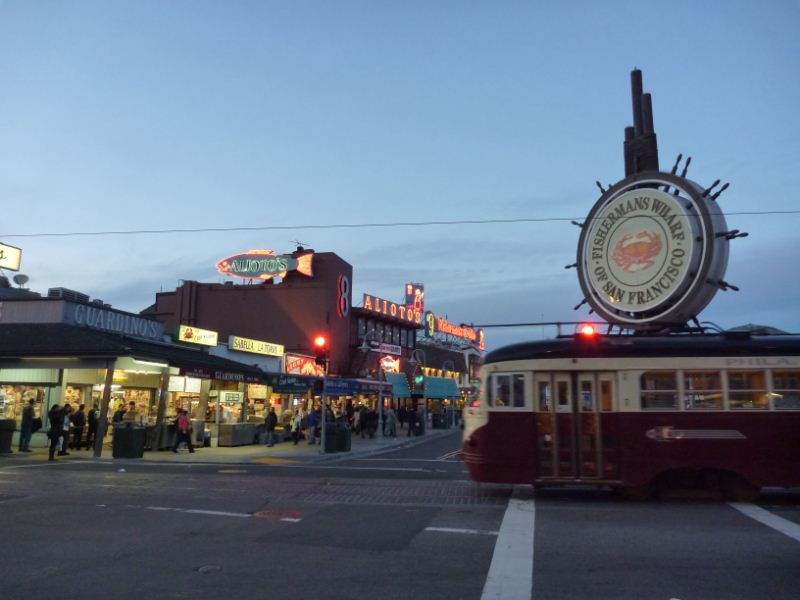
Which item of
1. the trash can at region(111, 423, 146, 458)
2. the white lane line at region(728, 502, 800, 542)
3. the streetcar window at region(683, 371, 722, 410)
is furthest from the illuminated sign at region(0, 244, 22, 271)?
the white lane line at region(728, 502, 800, 542)

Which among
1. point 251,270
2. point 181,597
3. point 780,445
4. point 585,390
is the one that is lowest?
point 181,597

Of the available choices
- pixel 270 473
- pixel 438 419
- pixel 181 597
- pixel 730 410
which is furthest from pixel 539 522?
pixel 438 419

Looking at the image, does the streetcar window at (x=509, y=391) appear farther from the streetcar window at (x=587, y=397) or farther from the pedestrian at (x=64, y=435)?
the pedestrian at (x=64, y=435)

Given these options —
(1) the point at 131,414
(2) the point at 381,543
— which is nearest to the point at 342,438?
(1) the point at 131,414

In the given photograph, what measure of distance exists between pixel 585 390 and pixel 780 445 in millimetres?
3506

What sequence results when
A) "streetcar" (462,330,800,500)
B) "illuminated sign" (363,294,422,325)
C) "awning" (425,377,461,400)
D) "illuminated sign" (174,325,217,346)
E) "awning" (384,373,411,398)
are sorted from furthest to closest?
"illuminated sign" (363,294,422,325) < "awning" (384,373,411,398) < "awning" (425,377,461,400) < "illuminated sign" (174,325,217,346) < "streetcar" (462,330,800,500)

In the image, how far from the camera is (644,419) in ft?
40.0

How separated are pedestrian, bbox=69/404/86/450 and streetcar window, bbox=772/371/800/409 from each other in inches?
850

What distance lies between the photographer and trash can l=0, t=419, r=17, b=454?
2161 cm

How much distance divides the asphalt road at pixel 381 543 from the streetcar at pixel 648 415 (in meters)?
0.65

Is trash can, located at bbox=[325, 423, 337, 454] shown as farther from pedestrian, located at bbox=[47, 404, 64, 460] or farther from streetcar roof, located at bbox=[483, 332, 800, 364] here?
streetcar roof, located at bbox=[483, 332, 800, 364]

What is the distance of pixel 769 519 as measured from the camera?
10.3 meters

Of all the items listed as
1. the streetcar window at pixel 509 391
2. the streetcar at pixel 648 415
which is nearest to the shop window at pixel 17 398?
the streetcar at pixel 648 415

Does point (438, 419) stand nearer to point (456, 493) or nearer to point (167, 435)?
point (167, 435)
